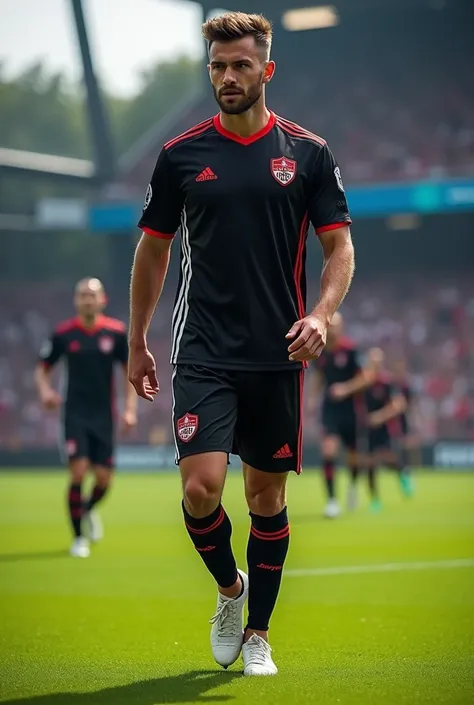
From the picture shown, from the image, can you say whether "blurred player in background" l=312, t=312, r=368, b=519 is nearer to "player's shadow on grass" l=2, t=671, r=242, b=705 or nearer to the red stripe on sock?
the red stripe on sock

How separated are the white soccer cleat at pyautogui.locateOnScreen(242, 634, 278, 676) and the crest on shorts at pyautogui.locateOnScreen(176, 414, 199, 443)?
1.00 m

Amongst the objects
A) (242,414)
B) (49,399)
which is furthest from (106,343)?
(242,414)

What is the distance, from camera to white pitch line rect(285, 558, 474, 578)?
10258 mm

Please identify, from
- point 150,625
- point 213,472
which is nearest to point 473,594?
point 150,625

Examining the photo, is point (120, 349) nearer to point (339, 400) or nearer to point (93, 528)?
point (93, 528)

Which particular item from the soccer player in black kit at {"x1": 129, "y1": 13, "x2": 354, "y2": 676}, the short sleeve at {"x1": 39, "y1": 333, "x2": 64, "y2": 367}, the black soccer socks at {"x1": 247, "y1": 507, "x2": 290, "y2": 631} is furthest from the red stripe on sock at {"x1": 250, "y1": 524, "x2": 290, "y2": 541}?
the short sleeve at {"x1": 39, "y1": 333, "x2": 64, "y2": 367}

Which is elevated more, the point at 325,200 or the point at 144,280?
the point at 325,200

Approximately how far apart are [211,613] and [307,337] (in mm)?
3250

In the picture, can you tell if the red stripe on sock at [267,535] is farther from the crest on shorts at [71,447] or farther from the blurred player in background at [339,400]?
the blurred player in background at [339,400]

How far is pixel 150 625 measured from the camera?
746cm

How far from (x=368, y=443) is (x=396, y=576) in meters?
11.5

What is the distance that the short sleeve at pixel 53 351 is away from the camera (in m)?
12.9

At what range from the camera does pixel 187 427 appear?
545 centimetres

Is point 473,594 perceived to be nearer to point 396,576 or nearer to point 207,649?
point 396,576
